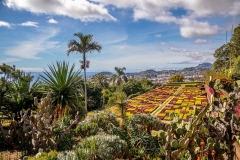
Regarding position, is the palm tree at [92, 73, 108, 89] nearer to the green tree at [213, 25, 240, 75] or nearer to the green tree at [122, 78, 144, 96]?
the green tree at [122, 78, 144, 96]

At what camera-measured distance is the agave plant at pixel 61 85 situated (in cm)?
735

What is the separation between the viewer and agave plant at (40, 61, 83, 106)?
7.35 meters

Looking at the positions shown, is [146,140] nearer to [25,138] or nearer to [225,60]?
[25,138]

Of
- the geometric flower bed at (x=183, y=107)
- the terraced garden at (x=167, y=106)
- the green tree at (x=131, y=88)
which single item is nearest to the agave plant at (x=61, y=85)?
the geometric flower bed at (x=183, y=107)

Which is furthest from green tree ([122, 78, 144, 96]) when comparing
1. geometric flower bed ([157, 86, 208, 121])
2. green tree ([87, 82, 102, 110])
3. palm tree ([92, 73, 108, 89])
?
geometric flower bed ([157, 86, 208, 121])

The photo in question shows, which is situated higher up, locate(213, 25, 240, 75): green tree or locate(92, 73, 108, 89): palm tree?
locate(213, 25, 240, 75): green tree

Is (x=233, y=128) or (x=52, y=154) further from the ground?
(x=233, y=128)

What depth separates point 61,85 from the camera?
7.39m

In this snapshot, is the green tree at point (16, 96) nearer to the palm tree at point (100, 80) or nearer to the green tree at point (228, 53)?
the green tree at point (228, 53)

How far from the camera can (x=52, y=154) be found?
177 inches

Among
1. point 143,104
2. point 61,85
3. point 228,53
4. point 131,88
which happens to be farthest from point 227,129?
point 228,53

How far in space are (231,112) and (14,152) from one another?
7062mm

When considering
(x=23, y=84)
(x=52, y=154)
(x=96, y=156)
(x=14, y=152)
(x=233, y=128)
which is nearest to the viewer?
(x=233, y=128)

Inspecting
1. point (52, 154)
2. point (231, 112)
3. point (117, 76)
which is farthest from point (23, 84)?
point (117, 76)
